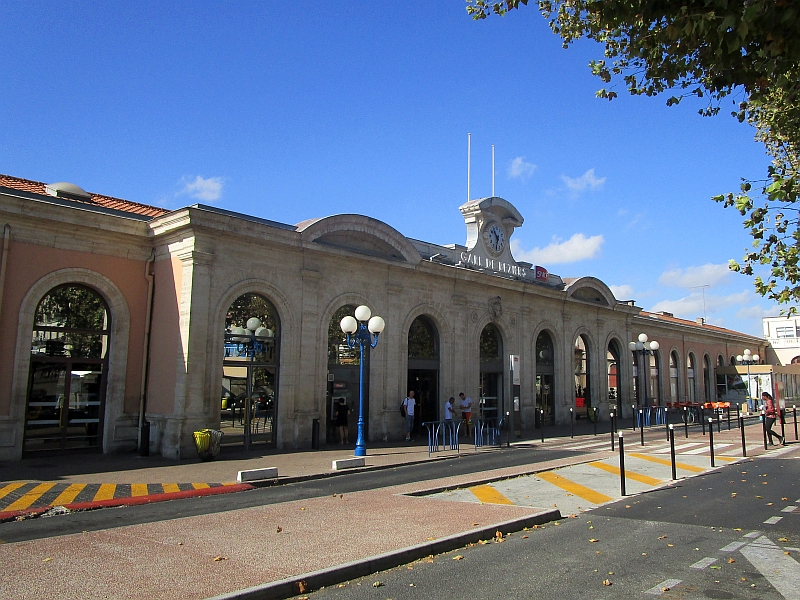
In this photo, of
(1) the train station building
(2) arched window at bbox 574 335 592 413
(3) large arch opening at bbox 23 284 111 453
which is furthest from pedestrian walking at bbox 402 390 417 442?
(2) arched window at bbox 574 335 592 413

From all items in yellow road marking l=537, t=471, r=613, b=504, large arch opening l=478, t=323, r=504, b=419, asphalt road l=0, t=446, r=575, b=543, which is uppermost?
large arch opening l=478, t=323, r=504, b=419

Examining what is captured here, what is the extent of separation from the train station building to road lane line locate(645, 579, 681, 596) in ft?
45.0

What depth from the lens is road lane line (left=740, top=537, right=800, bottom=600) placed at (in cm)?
614

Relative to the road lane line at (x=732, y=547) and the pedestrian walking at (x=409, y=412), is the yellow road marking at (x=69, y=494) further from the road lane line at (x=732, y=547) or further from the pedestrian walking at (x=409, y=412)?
the pedestrian walking at (x=409, y=412)

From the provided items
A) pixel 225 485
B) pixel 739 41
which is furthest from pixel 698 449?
pixel 739 41

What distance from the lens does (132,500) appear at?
1107 cm

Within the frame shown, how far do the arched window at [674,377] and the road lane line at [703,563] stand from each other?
131ft

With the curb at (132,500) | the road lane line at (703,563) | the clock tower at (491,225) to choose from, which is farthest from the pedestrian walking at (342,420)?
the road lane line at (703,563)

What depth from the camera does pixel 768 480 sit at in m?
13.4

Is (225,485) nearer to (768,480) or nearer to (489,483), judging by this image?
(489,483)

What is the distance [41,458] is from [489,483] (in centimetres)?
1149

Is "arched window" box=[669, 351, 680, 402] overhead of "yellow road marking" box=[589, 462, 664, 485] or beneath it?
overhead

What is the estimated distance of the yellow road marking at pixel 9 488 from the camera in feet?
37.5

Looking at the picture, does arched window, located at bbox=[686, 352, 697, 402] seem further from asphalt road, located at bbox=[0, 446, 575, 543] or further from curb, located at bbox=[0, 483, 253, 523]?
curb, located at bbox=[0, 483, 253, 523]
